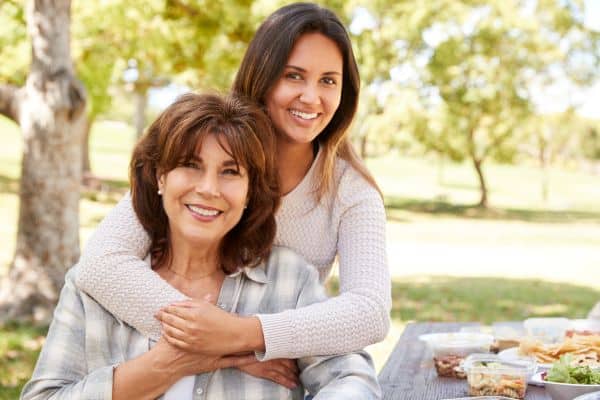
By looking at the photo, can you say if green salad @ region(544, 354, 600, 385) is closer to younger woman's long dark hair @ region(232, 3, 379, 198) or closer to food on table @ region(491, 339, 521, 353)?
food on table @ region(491, 339, 521, 353)

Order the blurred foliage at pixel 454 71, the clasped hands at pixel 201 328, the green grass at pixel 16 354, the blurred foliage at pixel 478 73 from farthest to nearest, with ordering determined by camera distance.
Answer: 1. the blurred foliage at pixel 478 73
2. the blurred foliage at pixel 454 71
3. the green grass at pixel 16 354
4. the clasped hands at pixel 201 328

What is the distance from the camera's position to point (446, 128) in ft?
90.5

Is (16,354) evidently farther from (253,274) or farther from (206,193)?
(206,193)

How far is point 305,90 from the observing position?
8.67 feet

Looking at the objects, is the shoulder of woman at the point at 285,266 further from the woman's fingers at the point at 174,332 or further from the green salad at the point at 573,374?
the green salad at the point at 573,374

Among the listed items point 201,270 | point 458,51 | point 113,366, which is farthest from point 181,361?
point 458,51

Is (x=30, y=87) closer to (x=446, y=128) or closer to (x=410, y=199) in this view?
(x=446, y=128)

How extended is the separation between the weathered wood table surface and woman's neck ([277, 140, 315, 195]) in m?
0.75

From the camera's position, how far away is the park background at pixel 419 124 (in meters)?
9.12

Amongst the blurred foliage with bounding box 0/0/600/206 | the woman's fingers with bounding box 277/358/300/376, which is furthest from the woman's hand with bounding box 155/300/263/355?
the blurred foliage with bounding box 0/0/600/206

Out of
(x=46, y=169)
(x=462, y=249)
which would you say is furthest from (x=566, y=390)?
(x=462, y=249)

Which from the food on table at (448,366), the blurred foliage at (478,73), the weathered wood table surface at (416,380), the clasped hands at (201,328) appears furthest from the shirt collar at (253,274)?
the blurred foliage at (478,73)

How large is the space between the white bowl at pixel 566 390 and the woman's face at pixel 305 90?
3.42ft

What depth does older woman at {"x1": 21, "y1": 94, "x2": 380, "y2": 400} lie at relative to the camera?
2.14 meters
